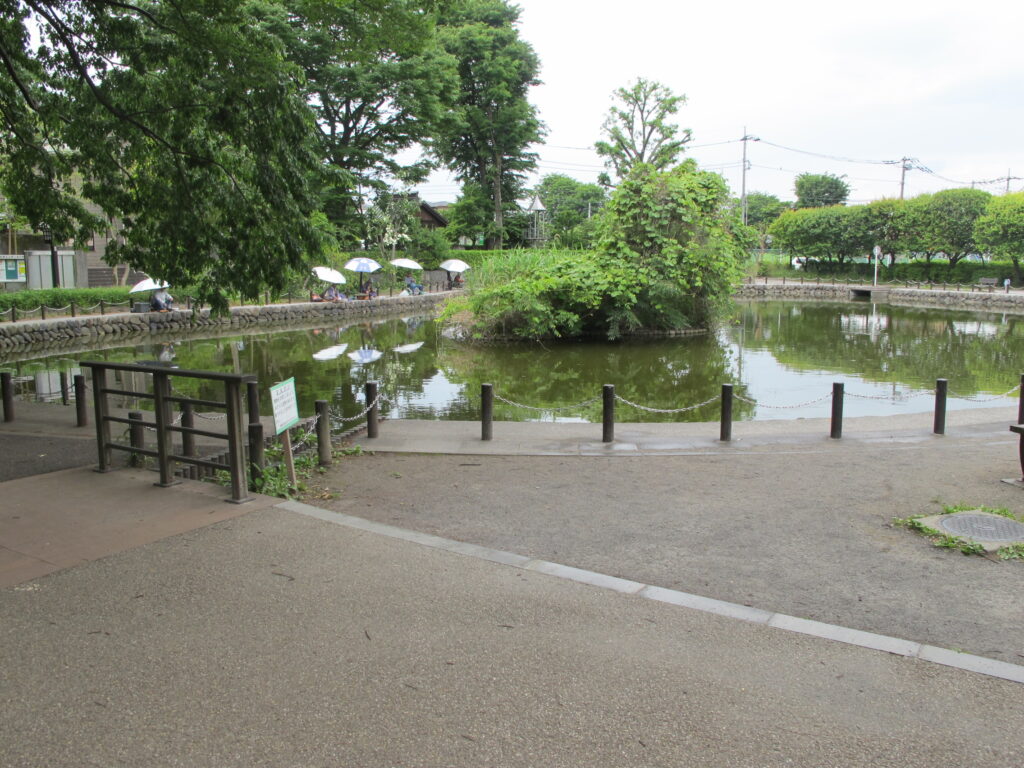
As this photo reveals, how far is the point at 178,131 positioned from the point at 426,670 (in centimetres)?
835

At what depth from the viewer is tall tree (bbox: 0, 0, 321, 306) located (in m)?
9.52

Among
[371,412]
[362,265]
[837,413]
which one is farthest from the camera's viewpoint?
[362,265]

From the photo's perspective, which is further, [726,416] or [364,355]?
[364,355]

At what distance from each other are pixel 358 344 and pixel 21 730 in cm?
2518

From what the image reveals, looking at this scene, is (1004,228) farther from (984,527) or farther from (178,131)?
(178,131)

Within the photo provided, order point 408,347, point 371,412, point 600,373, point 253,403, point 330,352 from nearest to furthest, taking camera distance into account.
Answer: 1. point 253,403
2. point 371,412
3. point 600,373
4. point 330,352
5. point 408,347

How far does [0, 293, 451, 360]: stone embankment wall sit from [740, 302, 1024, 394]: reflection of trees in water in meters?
18.8

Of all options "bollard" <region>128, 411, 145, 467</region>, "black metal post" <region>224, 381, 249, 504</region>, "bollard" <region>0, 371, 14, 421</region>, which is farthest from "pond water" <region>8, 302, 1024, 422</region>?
"black metal post" <region>224, 381, 249, 504</region>

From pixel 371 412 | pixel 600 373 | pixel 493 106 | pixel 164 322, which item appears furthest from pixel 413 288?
pixel 371 412

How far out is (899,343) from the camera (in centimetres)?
2805

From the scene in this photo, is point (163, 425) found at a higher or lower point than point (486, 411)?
higher

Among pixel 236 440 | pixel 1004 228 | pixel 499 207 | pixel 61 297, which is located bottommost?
pixel 236 440

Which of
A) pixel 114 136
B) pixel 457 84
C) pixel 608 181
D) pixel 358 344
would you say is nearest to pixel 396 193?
pixel 457 84

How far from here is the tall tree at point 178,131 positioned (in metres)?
9.52
